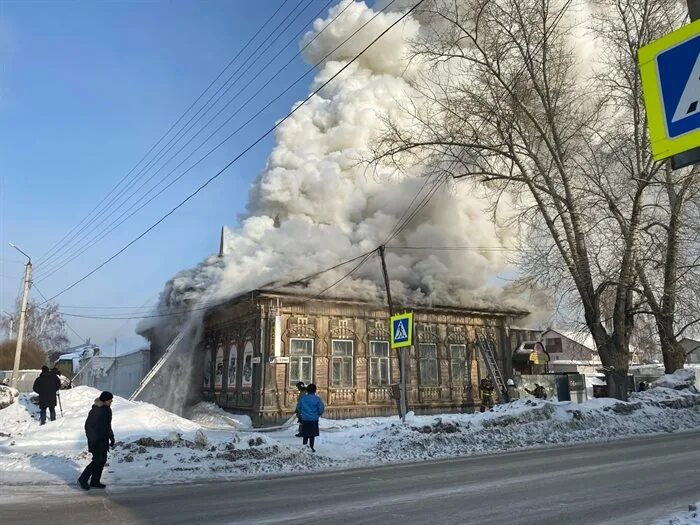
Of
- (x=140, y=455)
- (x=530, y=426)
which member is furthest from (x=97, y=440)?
(x=530, y=426)

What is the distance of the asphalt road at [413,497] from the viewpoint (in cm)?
543

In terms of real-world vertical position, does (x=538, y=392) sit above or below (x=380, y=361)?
below

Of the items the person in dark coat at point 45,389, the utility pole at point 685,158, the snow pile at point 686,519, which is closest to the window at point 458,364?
the person in dark coat at point 45,389

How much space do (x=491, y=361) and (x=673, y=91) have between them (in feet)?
67.5

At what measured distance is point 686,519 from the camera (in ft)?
14.8

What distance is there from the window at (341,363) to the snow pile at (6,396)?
10.0 meters

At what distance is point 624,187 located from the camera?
1869 cm

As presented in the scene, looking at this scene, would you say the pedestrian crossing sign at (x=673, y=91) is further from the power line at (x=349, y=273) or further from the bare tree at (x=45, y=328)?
the bare tree at (x=45, y=328)

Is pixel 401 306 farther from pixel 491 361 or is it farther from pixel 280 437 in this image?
pixel 280 437

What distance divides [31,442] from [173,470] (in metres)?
4.74

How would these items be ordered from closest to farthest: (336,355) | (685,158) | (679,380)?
(685,158) < (336,355) < (679,380)

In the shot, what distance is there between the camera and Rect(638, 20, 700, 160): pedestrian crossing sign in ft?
10.0

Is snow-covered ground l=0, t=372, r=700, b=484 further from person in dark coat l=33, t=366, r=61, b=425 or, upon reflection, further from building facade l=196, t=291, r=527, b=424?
building facade l=196, t=291, r=527, b=424

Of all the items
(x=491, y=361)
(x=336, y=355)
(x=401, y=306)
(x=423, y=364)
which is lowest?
(x=423, y=364)
